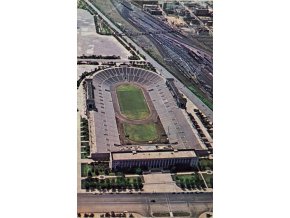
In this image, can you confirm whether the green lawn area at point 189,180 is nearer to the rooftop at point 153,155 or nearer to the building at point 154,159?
the building at point 154,159

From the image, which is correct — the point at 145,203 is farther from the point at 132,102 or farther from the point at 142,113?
the point at 132,102

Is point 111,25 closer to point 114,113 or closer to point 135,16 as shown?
point 135,16

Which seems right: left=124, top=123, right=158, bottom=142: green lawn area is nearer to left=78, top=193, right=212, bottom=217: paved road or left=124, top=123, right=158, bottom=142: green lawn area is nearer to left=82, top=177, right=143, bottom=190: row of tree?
left=82, top=177, right=143, bottom=190: row of tree

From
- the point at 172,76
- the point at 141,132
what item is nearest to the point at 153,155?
the point at 141,132

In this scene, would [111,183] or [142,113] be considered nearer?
[111,183]

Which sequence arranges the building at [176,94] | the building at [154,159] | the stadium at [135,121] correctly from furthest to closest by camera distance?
1. the building at [176,94]
2. the stadium at [135,121]
3. the building at [154,159]

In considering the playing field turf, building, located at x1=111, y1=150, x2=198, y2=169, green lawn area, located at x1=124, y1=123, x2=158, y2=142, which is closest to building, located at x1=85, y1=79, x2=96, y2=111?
the playing field turf

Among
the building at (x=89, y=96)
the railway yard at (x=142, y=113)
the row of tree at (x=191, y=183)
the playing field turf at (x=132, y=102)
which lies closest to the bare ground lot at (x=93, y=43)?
the railway yard at (x=142, y=113)
